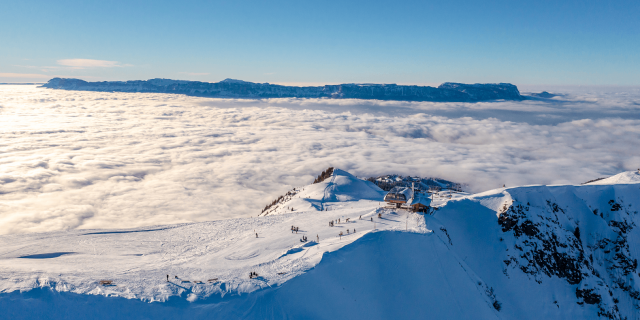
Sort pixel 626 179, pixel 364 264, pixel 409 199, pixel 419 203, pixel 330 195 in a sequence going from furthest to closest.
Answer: pixel 330 195, pixel 626 179, pixel 409 199, pixel 419 203, pixel 364 264

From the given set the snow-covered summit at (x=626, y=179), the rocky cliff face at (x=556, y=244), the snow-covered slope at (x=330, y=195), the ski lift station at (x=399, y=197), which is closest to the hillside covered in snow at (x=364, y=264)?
the rocky cliff face at (x=556, y=244)

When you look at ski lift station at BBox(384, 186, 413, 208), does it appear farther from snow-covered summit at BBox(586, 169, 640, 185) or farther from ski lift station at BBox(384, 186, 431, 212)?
snow-covered summit at BBox(586, 169, 640, 185)

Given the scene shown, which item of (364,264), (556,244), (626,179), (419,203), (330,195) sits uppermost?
(626,179)

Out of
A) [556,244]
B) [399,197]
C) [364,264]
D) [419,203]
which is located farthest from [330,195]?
[364,264]

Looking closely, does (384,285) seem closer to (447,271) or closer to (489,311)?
(447,271)

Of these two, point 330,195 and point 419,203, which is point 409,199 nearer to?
point 419,203

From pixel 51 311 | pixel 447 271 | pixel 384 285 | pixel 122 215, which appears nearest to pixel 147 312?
pixel 51 311

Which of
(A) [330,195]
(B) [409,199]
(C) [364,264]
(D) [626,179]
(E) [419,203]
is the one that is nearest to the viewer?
(C) [364,264]

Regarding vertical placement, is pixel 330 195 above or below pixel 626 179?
below

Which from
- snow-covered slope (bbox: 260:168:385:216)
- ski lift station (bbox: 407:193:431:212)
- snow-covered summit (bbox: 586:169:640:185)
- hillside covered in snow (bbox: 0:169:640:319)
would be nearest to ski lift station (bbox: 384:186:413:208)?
ski lift station (bbox: 407:193:431:212)
